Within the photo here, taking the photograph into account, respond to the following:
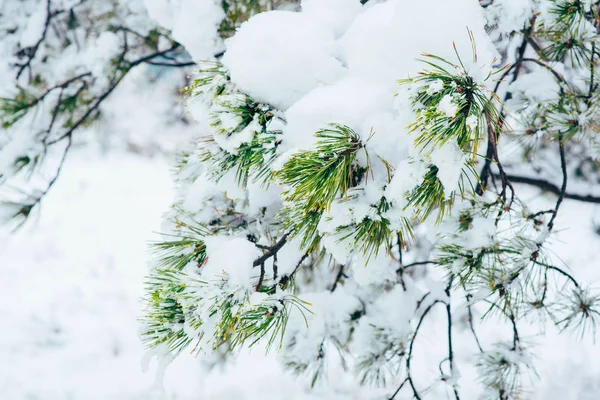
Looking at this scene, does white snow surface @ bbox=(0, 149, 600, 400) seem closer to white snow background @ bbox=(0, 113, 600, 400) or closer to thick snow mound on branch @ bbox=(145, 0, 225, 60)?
white snow background @ bbox=(0, 113, 600, 400)

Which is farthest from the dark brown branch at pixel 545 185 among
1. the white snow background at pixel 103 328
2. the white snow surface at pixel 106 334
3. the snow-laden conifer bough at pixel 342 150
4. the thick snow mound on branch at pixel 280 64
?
the thick snow mound on branch at pixel 280 64

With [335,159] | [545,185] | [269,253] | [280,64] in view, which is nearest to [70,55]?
[280,64]

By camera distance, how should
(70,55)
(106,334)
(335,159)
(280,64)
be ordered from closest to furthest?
(335,159) < (280,64) < (70,55) < (106,334)

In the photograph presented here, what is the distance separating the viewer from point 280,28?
0.92 metres

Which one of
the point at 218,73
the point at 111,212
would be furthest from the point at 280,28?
the point at 111,212

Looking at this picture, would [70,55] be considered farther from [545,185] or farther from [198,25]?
[545,185]

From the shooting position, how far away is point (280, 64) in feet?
2.89

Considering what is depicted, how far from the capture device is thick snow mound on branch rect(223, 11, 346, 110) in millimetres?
882

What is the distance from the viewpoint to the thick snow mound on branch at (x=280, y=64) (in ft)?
2.89

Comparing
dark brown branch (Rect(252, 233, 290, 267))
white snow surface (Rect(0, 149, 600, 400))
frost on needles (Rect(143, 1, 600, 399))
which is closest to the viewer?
frost on needles (Rect(143, 1, 600, 399))

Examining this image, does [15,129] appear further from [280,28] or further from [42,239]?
[42,239]

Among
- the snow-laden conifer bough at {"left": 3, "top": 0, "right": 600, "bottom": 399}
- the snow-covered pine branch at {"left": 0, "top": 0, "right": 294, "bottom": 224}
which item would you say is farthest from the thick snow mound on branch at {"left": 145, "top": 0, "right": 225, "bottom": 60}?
the snow-laden conifer bough at {"left": 3, "top": 0, "right": 600, "bottom": 399}

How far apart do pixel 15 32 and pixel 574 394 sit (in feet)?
12.4

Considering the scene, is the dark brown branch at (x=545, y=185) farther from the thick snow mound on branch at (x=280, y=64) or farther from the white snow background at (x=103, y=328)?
the thick snow mound on branch at (x=280, y=64)
